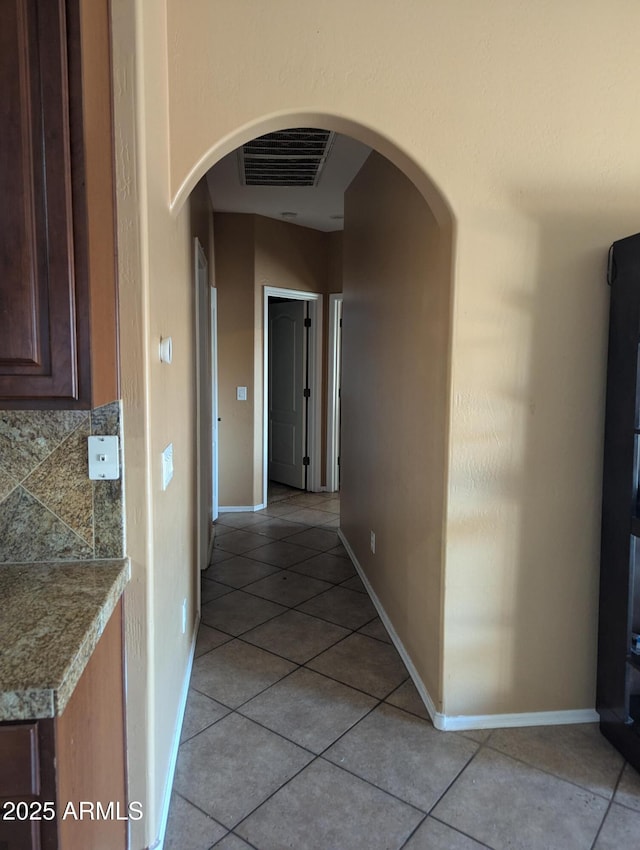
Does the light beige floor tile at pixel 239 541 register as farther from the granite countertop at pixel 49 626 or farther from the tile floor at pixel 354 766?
the granite countertop at pixel 49 626

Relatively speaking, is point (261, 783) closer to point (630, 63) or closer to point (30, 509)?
point (30, 509)

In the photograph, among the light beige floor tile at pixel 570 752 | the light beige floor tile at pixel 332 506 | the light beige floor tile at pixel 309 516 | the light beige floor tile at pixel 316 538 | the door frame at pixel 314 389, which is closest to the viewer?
the light beige floor tile at pixel 570 752

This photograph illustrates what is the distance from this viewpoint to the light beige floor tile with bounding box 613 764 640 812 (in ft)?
5.88

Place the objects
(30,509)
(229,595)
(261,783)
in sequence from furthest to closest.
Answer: (229,595) → (261,783) → (30,509)

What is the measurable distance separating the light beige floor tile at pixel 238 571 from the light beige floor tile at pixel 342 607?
0.52 meters


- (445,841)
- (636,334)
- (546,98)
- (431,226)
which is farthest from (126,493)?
(546,98)

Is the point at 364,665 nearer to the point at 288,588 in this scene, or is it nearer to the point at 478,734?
the point at 478,734

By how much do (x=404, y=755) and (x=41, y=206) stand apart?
2.05 meters

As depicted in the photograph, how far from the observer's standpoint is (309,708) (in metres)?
2.28

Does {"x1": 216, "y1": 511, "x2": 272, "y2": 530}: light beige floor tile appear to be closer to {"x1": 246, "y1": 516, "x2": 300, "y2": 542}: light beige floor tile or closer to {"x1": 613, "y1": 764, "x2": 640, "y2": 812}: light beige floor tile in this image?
{"x1": 246, "y1": 516, "x2": 300, "y2": 542}: light beige floor tile

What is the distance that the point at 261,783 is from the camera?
186cm

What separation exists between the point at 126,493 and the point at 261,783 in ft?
3.71

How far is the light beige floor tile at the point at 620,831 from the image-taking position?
1.63 m

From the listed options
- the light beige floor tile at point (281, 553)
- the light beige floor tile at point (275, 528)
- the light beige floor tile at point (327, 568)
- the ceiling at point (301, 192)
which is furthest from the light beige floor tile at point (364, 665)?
the ceiling at point (301, 192)
